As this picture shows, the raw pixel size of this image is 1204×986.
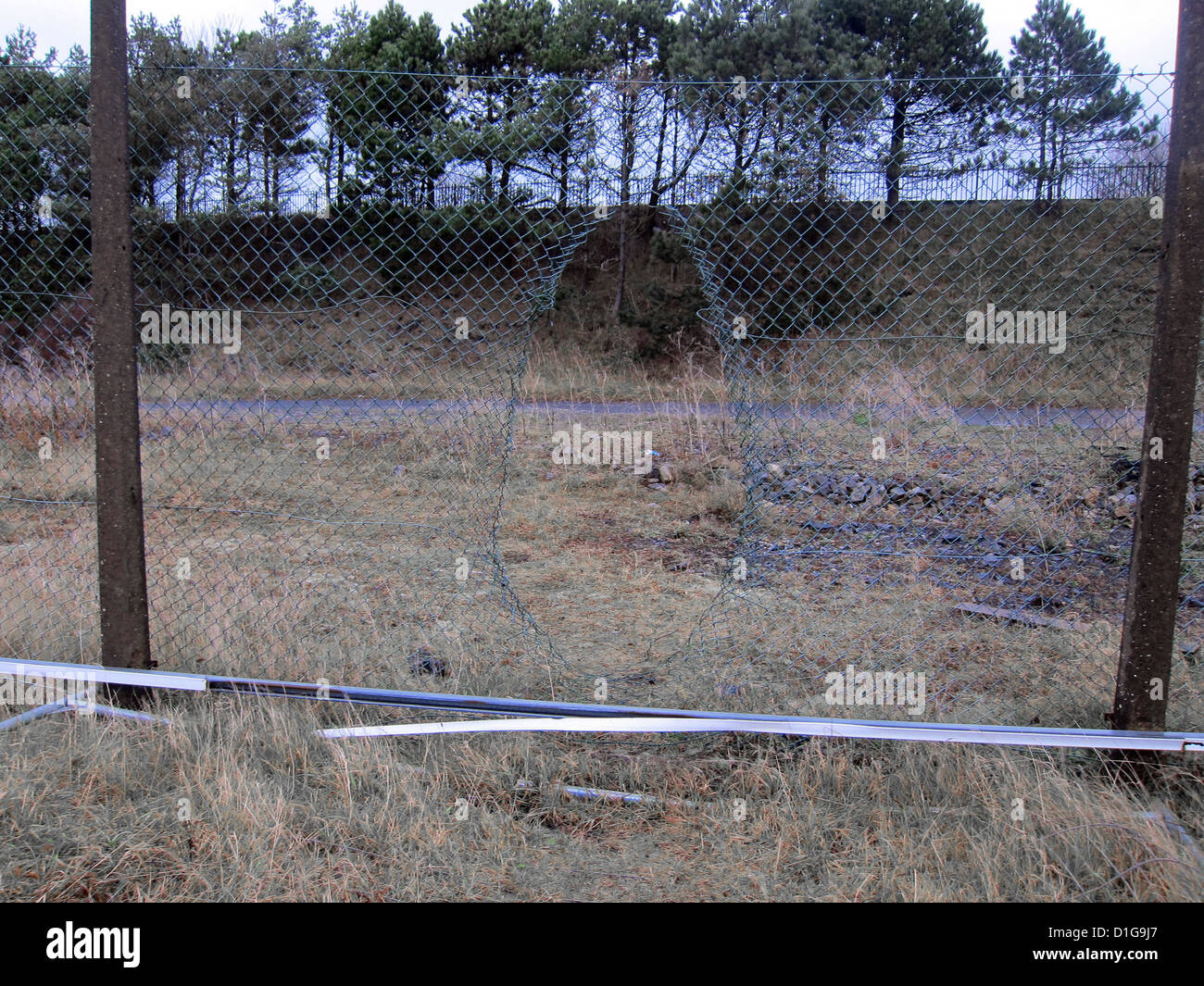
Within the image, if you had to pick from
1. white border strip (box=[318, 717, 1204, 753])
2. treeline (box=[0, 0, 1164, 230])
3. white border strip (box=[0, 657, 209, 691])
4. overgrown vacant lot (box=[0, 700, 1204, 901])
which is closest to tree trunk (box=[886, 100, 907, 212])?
treeline (box=[0, 0, 1164, 230])

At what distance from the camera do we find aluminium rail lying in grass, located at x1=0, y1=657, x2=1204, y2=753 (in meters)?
2.50

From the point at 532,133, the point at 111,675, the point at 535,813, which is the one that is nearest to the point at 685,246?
the point at 532,133

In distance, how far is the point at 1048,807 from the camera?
2.41 metres

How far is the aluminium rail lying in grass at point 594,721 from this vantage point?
2.50 metres

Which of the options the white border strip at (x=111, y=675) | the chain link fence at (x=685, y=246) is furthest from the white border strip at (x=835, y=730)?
the white border strip at (x=111, y=675)

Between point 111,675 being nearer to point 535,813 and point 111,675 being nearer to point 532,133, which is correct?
point 535,813

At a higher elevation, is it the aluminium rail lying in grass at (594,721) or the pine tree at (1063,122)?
the pine tree at (1063,122)

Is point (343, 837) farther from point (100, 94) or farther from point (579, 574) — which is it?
point (579, 574)

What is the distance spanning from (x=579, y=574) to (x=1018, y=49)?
16.1 meters

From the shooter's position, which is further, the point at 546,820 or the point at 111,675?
the point at 111,675

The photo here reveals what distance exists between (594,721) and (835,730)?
0.73 meters

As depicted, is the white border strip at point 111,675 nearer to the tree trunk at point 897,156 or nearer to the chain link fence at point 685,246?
the chain link fence at point 685,246

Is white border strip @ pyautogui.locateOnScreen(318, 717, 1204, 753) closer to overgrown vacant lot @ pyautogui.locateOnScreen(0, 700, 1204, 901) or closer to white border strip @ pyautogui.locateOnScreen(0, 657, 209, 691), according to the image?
overgrown vacant lot @ pyautogui.locateOnScreen(0, 700, 1204, 901)

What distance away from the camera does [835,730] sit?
8.42ft
